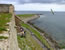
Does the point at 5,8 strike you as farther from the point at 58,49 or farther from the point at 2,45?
the point at 2,45

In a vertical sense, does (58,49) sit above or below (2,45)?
below

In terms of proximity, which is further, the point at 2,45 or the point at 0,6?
the point at 0,6

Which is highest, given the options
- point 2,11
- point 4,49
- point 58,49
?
point 4,49

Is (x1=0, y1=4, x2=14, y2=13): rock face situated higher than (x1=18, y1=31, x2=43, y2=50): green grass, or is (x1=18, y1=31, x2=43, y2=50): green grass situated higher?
(x1=0, y1=4, x2=14, y2=13): rock face

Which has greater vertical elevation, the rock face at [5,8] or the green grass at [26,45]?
the rock face at [5,8]

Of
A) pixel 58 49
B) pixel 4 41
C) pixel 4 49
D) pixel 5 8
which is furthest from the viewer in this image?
pixel 5 8

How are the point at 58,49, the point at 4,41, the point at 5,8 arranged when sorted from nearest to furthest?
the point at 4,41, the point at 58,49, the point at 5,8

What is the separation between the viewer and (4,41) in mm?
7688

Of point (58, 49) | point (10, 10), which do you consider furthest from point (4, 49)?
point (10, 10)

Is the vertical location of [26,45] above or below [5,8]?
below

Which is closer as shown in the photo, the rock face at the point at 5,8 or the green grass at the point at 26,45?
the green grass at the point at 26,45

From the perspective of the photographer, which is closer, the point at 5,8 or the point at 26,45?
the point at 26,45

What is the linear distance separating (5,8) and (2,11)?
45.4 inches

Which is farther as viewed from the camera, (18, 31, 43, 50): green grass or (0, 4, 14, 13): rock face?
(0, 4, 14, 13): rock face
